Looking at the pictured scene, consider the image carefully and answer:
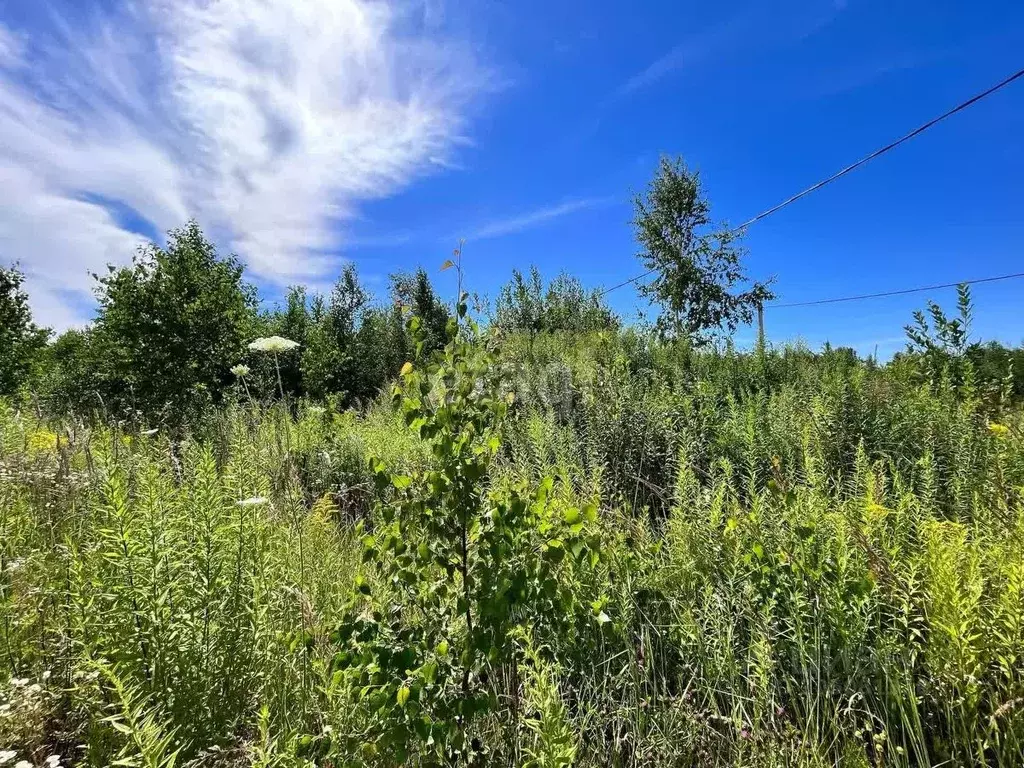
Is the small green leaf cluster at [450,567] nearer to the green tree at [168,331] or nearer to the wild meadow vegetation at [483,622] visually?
the wild meadow vegetation at [483,622]

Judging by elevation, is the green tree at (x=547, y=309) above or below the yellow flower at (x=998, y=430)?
above

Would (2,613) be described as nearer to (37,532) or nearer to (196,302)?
(37,532)

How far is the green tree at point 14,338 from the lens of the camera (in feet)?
41.0

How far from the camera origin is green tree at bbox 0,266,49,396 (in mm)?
12484

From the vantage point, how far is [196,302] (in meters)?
7.93

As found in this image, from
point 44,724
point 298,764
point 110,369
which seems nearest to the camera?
point 298,764

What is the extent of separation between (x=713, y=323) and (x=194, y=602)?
1456 cm

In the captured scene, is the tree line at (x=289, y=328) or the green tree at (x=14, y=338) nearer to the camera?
the tree line at (x=289, y=328)

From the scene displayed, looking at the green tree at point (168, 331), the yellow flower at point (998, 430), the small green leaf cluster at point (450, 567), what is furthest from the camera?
the green tree at point (168, 331)

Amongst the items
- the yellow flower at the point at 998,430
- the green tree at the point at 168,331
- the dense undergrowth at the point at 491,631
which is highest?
the green tree at the point at 168,331

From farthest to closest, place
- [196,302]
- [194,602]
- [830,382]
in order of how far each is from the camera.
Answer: [196,302]
[830,382]
[194,602]

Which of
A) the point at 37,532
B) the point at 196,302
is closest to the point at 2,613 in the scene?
the point at 37,532

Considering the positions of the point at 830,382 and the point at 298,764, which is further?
the point at 830,382

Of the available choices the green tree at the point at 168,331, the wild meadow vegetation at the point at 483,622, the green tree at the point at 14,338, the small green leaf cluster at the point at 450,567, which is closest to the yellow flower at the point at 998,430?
the wild meadow vegetation at the point at 483,622
